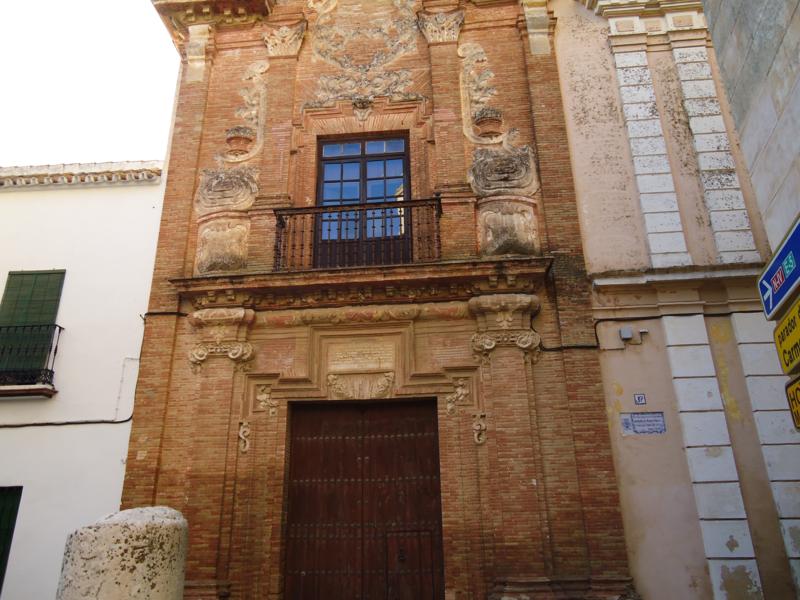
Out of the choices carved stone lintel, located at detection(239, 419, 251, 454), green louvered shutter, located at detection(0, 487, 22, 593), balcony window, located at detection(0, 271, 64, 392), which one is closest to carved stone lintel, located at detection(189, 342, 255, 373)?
carved stone lintel, located at detection(239, 419, 251, 454)

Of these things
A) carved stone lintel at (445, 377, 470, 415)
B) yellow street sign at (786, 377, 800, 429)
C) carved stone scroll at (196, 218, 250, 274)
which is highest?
carved stone scroll at (196, 218, 250, 274)

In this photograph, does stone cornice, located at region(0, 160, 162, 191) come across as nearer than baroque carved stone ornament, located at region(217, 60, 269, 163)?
No

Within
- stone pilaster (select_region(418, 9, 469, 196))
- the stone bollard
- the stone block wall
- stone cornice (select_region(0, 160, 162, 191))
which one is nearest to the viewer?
the stone bollard

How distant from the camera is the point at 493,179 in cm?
827

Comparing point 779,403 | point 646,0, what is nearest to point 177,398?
point 779,403

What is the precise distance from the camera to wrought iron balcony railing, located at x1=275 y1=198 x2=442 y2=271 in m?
8.01

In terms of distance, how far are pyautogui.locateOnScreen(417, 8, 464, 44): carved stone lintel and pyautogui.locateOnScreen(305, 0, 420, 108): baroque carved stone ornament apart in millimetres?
205

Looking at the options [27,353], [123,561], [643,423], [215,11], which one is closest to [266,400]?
[27,353]

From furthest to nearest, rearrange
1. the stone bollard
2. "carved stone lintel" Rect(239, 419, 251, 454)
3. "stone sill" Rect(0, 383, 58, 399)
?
"stone sill" Rect(0, 383, 58, 399), "carved stone lintel" Rect(239, 419, 251, 454), the stone bollard

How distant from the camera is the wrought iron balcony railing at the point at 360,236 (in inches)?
315

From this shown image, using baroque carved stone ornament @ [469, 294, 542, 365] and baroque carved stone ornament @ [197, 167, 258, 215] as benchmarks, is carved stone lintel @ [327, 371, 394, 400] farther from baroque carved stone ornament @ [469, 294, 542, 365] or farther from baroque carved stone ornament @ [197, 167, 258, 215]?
baroque carved stone ornament @ [197, 167, 258, 215]

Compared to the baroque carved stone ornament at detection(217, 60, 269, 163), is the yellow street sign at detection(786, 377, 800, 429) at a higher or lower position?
lower

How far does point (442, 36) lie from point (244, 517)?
691 centimetres

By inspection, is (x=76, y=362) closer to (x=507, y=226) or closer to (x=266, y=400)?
(x=266, y=400)
